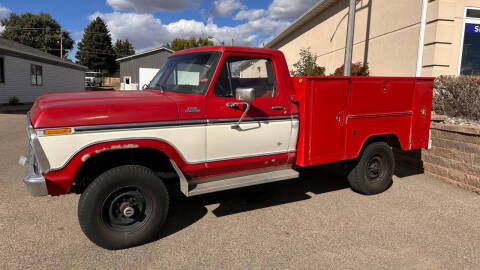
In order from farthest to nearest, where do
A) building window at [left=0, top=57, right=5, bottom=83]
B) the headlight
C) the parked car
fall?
the parked car
building window at [left=0, top=57, right=5, bottom=83]
the headlight

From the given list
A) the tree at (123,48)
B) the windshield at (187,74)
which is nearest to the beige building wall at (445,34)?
the windshield at (187,74)

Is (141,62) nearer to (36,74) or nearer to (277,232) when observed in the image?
(36,74)

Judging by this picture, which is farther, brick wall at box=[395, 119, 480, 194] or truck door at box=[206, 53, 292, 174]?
brick wall at box=[395, 119, 480, 194]

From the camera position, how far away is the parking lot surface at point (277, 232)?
3188 millimetres

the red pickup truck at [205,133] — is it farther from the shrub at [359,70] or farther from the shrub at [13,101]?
the shrub at [13,101]

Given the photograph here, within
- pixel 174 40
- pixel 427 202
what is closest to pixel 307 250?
pixel 427 202

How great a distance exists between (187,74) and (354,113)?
236 centimetres

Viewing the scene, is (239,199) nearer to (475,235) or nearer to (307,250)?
(307,250)

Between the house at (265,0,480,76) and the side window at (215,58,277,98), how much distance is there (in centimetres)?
651

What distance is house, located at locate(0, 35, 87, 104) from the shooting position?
1769 centimetres

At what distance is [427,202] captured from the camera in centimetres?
479

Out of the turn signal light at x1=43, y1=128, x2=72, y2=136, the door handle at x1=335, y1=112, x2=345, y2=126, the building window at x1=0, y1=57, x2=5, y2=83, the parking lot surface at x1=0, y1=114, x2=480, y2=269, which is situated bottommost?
the parking lot surface at x1=0, y1=114, x2=480, y2=269

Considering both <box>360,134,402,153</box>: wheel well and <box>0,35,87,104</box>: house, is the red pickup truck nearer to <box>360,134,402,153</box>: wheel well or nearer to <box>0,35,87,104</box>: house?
<box>360,134,402,153</box>: wheel well

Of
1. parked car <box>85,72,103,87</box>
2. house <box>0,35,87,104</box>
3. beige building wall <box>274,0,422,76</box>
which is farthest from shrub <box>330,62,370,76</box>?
parked car <box>85,72,103,87</box>
